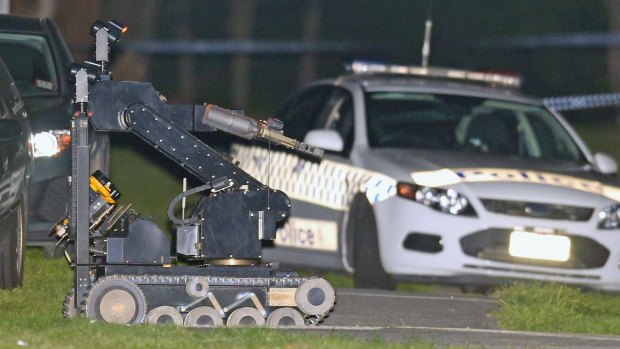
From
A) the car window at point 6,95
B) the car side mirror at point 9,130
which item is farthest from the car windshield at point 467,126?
the car side mirror at point 9,130

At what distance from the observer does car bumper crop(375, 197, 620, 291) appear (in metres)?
10.8

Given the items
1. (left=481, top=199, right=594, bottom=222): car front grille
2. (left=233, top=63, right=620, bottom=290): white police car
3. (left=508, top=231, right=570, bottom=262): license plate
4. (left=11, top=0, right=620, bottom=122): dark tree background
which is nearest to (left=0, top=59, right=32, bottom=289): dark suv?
(left=233, top=63, right=620, bottom=290): white police car

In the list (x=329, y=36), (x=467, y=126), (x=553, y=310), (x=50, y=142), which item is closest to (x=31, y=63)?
(x=50, y=142)

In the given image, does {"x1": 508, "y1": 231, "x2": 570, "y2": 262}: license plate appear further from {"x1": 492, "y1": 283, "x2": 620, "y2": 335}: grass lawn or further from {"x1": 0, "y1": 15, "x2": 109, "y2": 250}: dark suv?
{"x1": 0, "y1": 15, "x2": 109, "y2": 250}: dark suv

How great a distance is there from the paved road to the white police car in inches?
17.6

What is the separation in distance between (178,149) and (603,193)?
383 cm

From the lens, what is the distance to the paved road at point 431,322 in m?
8.31

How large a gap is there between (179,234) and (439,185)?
280cm

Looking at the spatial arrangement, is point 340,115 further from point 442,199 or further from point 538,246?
point 538,246

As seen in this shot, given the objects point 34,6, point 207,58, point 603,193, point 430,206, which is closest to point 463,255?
point 430,206

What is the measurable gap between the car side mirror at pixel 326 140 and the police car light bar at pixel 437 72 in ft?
4.57

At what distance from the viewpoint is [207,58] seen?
1435 inches

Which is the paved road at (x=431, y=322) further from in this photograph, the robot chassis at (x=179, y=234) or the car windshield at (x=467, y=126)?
the car windshield at (x=467, y=126)

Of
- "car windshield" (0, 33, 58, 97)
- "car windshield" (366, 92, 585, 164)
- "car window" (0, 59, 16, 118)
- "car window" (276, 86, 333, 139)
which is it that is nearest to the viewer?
"car window" (0, 59, 16, 118)
